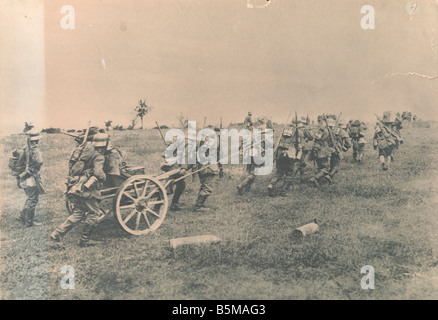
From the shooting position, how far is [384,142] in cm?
579

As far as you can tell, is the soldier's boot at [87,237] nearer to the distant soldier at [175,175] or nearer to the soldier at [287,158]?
the distant soldier at [175,175]

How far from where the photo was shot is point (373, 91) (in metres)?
5.64

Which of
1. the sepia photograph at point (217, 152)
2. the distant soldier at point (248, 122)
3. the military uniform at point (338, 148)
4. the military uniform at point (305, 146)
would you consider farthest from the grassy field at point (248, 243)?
the distant soldier at point (248, 122)

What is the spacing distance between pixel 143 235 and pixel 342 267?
9.17 feet

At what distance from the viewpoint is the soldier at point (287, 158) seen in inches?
220

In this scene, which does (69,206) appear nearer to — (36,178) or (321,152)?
(36,178)

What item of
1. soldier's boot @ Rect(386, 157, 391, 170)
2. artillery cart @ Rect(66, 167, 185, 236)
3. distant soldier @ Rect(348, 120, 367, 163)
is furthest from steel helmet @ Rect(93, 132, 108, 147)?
soldier's boot @ Rect(386, 157, 391, 170)

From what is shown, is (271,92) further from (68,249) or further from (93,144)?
(68,249)

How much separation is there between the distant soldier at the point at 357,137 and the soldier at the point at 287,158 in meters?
0.77

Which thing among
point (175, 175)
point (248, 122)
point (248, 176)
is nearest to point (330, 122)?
point (248, 122)

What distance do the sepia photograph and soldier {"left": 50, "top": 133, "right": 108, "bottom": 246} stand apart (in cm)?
2

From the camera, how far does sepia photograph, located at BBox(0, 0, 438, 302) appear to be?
5.17 m

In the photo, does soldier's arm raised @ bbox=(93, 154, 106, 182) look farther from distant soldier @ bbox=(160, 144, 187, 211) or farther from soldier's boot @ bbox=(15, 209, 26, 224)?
soldier's boot @ bbox=(15, 209, 26, 224)
